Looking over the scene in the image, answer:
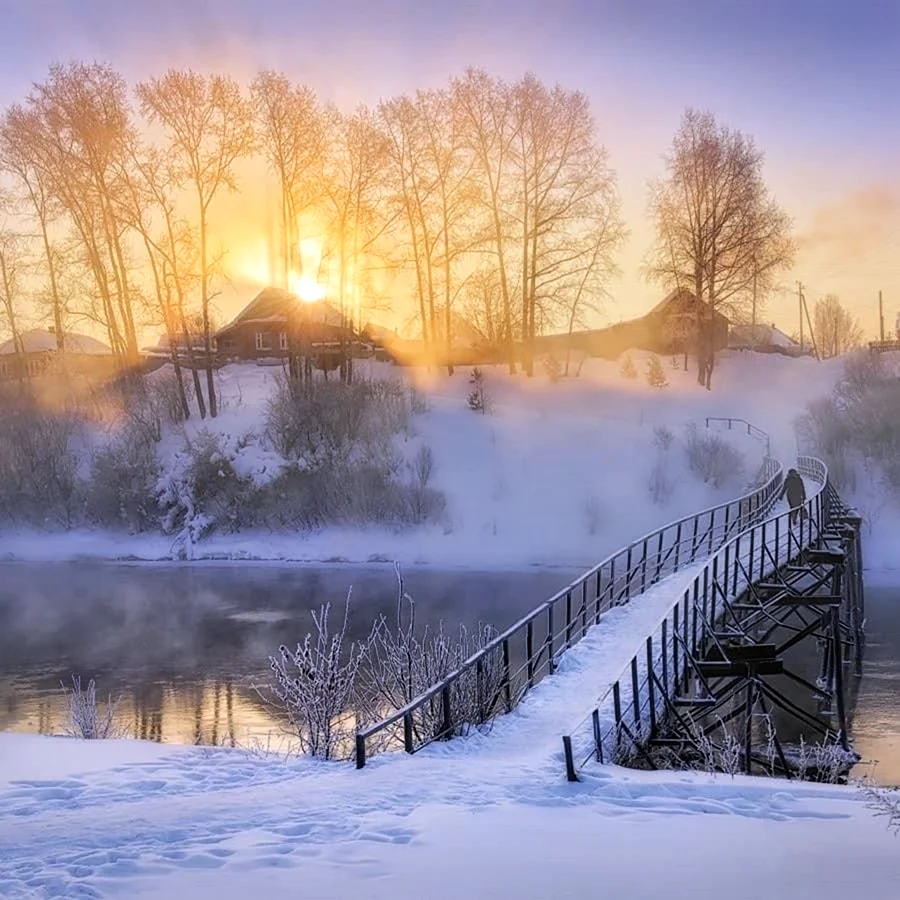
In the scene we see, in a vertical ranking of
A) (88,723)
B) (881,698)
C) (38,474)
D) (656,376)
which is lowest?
(881,698)

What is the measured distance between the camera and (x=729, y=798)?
9.05m

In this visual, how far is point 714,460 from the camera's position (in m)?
41.7

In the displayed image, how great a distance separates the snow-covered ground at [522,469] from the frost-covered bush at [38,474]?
1.04 metres

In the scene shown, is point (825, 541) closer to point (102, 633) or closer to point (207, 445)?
point (102, 633)

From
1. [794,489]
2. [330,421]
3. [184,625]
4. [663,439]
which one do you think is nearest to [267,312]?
[330,421]

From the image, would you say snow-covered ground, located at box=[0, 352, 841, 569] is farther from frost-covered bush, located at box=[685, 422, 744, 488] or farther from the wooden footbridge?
the wooden footbridge

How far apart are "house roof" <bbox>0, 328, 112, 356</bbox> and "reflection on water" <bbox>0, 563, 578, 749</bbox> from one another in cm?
1211

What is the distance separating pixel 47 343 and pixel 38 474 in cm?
1267

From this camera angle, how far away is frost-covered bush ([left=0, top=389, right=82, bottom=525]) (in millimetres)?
45750

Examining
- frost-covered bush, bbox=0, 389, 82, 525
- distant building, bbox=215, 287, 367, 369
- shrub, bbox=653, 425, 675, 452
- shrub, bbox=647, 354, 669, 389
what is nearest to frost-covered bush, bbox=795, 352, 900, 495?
shrub, bbox=653, 425, 675, 452

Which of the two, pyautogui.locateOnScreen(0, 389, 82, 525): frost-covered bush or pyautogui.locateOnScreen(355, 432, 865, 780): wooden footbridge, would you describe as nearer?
pyautogui.locateOnScreen(355, 432, 865, 780): wooden footbridge

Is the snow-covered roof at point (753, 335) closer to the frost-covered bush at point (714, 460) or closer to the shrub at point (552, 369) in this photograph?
the shrub at point (552, 369)

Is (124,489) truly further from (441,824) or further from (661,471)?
(441,824)

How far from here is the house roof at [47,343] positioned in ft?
166
